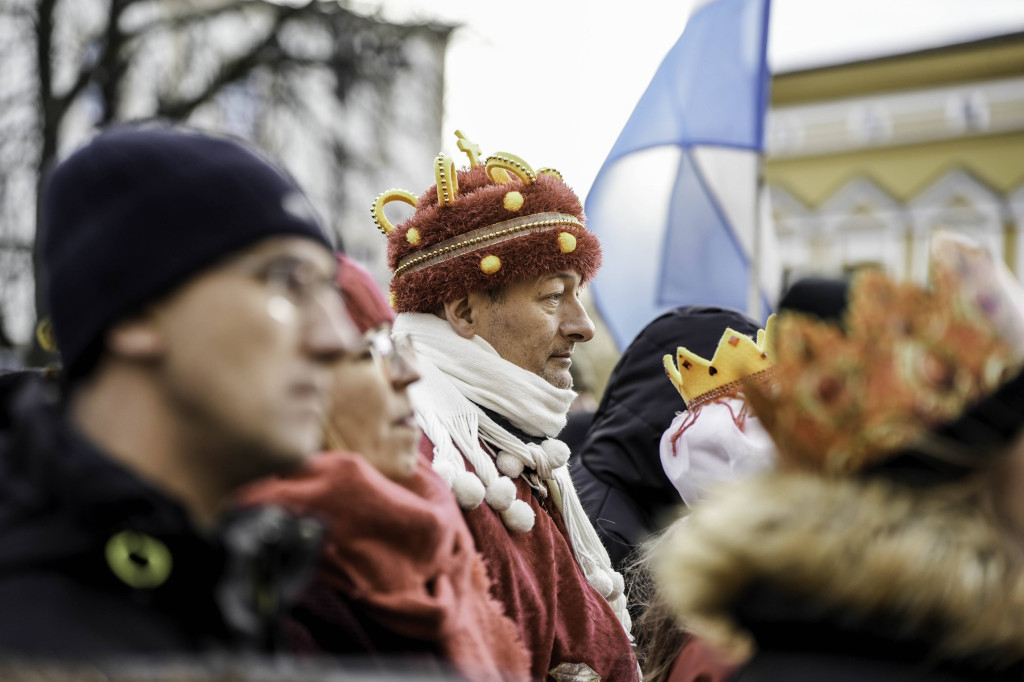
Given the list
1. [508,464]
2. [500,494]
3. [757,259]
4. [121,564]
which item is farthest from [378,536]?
[757,259]

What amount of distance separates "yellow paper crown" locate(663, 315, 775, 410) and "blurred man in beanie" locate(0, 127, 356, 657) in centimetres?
171

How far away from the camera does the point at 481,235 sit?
296 cm

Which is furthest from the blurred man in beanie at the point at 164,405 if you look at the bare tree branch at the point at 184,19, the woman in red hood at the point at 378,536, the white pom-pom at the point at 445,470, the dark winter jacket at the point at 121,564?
the bare tree branch at the point at 184,19

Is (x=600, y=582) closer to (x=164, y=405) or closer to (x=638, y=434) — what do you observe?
(x=638, y=434)

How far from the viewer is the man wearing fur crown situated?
2.60 m

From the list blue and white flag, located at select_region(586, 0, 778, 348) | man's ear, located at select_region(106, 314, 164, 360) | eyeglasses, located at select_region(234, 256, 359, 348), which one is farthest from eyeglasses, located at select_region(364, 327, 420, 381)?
blue and white flag, located at select_region(586, 0, 778, 348)

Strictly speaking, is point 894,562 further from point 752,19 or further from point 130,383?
point 752,19

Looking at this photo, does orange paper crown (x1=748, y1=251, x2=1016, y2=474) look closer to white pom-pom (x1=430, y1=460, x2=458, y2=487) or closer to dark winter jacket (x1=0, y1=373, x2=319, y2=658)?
dark winter jacket (x1=0, y1=373, x2=319, y2=658)

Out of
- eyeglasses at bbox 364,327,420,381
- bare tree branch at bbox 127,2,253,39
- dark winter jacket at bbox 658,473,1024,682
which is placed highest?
bare tree branch at bbox 127,2,253,39

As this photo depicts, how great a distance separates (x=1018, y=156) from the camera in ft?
73.0

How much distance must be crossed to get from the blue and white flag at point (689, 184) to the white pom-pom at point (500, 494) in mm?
2574

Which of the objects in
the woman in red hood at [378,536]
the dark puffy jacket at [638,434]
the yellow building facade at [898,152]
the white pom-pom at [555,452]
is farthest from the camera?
the yellow building facade at [898,152]

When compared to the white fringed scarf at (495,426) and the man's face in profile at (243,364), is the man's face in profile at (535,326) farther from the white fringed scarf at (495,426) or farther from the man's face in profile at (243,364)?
the man's face in profile at (243,364)

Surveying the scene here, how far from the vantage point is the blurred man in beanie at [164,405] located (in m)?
1.29
